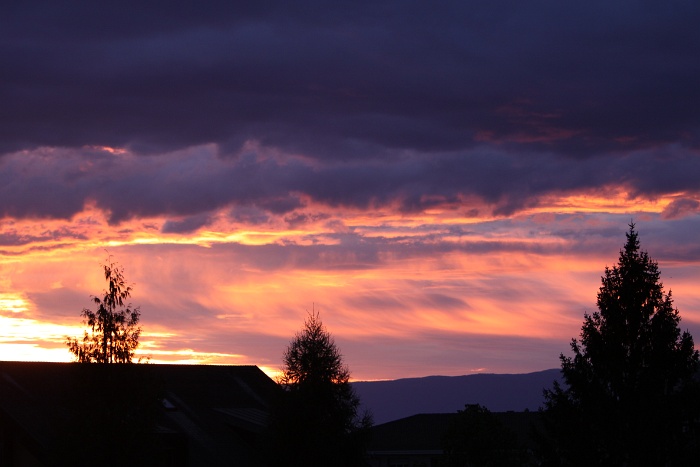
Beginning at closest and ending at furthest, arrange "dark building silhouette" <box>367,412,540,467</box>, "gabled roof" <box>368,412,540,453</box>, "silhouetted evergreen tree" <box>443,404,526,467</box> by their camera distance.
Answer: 1. "silhouetted evergreen tree" <box>443,404,526,467</box>
2. "dark building silhouette" <box>367,412,540,467</box>
3. "gabled roof" <box>368,412,540,453</box>

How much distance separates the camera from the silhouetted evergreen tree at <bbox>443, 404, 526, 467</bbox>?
185 feet

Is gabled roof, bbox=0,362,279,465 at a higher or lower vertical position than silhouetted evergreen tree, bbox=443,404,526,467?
higher

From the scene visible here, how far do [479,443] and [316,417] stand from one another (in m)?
12.8

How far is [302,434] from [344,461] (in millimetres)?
2548

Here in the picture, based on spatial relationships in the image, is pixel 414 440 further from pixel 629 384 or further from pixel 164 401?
pixel 629 384

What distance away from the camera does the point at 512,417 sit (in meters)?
104

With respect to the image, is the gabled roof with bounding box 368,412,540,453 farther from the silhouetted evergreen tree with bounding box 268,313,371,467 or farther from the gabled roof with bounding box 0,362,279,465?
the silhouetted evergreen tree with bounding box 268,313,371,467

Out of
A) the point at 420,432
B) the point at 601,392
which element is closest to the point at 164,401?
the point at 601,392

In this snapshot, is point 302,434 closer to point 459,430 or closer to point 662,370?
point 459,430

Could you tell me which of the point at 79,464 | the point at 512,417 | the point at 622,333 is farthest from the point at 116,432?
the point at 512,417

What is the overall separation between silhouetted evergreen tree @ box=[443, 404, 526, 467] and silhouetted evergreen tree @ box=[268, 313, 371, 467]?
376 inches

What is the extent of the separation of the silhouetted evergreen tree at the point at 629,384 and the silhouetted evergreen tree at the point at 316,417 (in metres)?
11.5

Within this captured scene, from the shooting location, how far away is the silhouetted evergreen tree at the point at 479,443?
56.5m

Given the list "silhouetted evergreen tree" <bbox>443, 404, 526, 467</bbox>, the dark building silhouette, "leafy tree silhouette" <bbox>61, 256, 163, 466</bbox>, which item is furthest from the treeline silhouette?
the dark building silhouette
